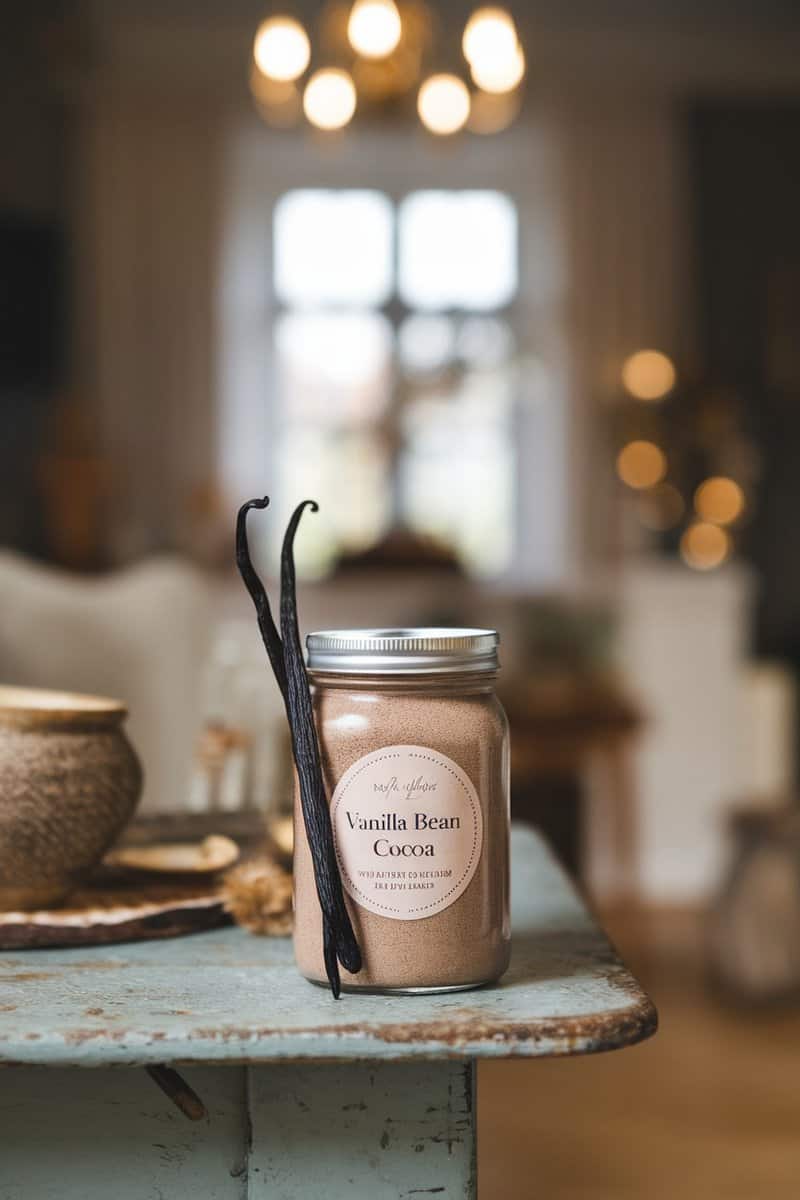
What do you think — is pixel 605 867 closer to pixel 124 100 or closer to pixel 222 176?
pixel 222 176

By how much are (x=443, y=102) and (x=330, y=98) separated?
0.76 ft

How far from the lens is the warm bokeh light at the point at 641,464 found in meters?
5.05

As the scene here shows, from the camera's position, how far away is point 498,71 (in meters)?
2.41

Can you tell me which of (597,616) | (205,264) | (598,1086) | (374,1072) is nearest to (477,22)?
(598,1086)

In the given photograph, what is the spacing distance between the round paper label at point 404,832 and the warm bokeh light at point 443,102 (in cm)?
238

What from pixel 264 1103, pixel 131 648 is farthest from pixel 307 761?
pixel 131 648

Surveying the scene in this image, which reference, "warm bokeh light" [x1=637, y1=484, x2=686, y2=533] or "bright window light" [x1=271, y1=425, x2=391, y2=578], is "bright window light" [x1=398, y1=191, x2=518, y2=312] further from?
"warm bokeh light" [x1=637, y1=484, x2=686, y2=533]

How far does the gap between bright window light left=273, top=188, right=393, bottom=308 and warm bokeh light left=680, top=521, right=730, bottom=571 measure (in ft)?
5.14

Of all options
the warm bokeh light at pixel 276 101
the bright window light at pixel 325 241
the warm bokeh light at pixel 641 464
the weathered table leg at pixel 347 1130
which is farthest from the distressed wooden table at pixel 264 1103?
the bright window light at pixel 325 241

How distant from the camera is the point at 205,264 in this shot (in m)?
5.00

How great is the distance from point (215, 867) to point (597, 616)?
3789 millimetres

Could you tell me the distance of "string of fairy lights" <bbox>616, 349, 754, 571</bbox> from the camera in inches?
199

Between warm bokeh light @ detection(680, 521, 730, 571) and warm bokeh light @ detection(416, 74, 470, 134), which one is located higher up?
warm bokeh light @ detection(416, 74, 470, 134)

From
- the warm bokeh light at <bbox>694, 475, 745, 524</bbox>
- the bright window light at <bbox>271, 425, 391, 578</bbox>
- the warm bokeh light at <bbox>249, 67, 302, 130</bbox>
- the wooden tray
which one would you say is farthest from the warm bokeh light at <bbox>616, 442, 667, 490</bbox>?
the wooden tray
